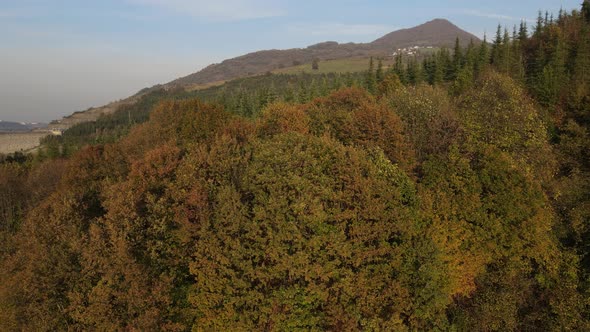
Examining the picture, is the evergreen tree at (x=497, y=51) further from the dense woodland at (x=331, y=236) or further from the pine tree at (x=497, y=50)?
the dense woodland at (x=331, y=236)

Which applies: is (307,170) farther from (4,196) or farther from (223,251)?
(4,196)

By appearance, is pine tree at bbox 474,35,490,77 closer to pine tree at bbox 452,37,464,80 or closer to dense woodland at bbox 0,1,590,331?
pine tree at bbox 452,37,464,80

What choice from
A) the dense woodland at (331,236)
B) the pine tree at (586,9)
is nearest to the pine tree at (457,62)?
the pine tree at (586,9)

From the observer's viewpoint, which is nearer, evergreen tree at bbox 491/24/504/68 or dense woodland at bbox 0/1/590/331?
dense woodland at bbox 0/1/590/331

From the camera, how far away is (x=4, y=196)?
199 ft

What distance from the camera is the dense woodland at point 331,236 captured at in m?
23.9

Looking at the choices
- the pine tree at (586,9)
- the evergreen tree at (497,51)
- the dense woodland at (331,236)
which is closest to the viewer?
the dense woodland at (331,236)

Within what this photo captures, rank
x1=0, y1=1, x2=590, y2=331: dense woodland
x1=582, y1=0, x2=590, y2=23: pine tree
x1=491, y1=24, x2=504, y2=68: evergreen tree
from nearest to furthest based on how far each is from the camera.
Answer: x1=0, y1=1, x2=590, y2=331: dense woodland
x1=491, y1=24, x2=504, y2=68: evergreen tree
x1=582, y1=0, x2=590, y2=23: pine tree

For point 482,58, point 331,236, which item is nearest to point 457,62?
point 482,58

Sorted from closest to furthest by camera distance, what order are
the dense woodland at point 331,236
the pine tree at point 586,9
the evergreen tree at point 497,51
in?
the dense woodland at point 331,236
the evergreen tree at point 497,51
the pine tree at point 586,9

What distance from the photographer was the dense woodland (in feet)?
78.3

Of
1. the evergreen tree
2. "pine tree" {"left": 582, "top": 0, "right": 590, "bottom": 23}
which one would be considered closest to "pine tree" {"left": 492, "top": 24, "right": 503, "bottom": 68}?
the evergreen tree

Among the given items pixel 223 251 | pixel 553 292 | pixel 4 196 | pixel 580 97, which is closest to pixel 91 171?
pixel 4 196

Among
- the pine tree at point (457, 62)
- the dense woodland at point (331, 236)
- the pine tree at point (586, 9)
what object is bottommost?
the dense woodland at point (331, 236)
